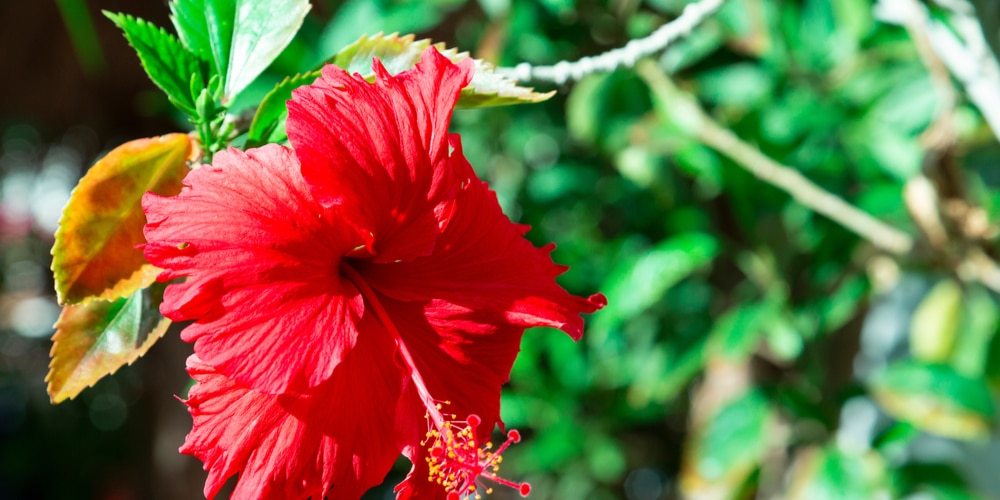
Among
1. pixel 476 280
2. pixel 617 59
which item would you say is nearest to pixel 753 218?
pixel 617 59

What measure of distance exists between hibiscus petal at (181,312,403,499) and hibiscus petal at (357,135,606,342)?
0.06 metres

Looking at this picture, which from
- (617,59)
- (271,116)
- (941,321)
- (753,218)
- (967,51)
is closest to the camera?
(271,116)

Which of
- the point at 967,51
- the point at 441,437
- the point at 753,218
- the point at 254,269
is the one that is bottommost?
the point at 753,218

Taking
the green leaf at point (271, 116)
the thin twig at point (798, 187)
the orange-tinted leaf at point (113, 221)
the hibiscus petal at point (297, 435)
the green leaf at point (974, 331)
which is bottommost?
the green leaf at point (974, 331)

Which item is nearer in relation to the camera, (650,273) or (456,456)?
(456,456)

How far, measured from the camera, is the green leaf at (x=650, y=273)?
1.28 meters

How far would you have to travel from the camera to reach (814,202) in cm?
127

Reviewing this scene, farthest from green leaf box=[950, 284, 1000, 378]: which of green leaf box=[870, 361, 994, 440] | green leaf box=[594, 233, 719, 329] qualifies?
green leaf box=[594, 233, 719, 329]

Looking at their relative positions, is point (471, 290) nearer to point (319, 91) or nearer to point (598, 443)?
point (319, 91)

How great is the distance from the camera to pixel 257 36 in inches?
22.4

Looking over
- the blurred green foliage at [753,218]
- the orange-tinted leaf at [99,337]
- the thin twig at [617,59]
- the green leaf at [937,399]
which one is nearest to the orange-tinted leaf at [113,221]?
the orange-tinted leaf at [99,337]

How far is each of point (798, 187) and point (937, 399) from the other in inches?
14.5

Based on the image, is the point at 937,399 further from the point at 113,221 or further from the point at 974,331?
the point at 113,221

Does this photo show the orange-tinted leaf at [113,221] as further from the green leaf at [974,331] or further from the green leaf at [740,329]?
the green leaf at [974,331]
